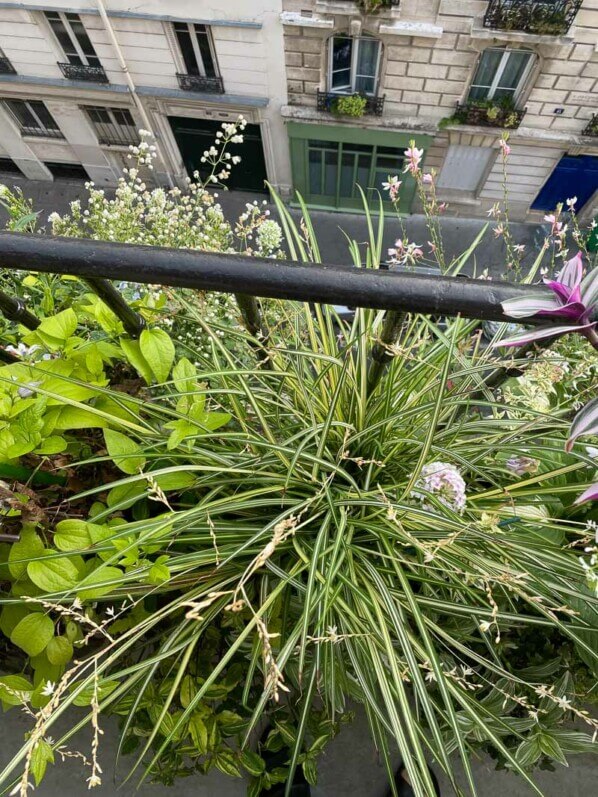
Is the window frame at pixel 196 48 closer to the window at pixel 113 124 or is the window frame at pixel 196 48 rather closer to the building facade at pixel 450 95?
the building facade at pixel 450 95

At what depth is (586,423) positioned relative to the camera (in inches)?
26.6

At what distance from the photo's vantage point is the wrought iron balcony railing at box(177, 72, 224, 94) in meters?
6.89

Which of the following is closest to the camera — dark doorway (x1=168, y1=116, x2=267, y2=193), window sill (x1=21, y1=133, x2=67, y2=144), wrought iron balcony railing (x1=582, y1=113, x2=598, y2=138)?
wrought iron balcony railing (x1=582, y1=113, x2=598, y2=138)

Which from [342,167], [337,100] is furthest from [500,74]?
[342,167]

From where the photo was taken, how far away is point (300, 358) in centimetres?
135

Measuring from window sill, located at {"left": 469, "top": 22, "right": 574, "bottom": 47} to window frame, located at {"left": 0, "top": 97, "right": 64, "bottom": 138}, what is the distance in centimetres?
668

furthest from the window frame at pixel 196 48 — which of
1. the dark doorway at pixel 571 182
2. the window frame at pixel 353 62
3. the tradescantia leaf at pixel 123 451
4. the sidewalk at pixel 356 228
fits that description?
the tradescantia leaf at pixel 123 451

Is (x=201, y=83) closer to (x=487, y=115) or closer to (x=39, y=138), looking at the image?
(x=39, y=138)

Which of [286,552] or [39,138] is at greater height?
[286,552]

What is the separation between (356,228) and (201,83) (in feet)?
10.9

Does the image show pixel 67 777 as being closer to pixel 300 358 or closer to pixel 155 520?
pixel 155 520

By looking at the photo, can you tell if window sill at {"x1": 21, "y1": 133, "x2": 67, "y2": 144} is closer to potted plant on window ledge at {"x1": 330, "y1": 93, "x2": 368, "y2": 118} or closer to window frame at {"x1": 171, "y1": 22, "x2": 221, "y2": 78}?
window frame at {"x1": 171, "y1": 22, "x2": 221, "y2": 78}

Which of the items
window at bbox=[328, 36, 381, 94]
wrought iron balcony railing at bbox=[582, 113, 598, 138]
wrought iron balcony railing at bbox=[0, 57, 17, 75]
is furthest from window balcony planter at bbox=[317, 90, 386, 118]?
wrought iron balcony railing at bbox=[0, 57, 17, 75]

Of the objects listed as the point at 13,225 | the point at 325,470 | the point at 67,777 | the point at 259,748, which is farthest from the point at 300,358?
the point at 67,777
